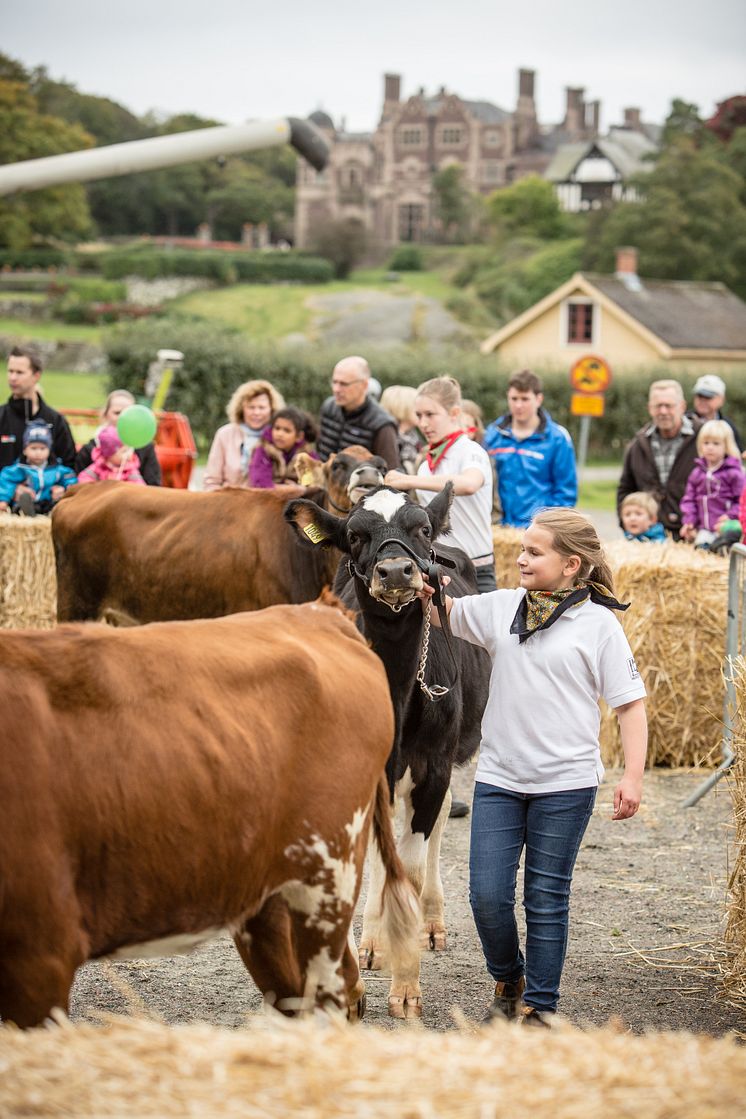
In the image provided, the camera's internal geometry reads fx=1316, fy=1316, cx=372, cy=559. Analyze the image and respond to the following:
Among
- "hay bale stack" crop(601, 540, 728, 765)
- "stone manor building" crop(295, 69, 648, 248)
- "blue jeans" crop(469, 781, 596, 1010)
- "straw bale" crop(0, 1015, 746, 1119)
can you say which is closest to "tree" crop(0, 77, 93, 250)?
"stone manor building" crop(295, 69, 648, 248)

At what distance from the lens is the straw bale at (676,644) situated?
9.02 m

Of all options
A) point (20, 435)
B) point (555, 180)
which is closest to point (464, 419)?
point (20, 435)

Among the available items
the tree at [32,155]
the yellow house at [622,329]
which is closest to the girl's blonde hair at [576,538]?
the yellow house at [622,329]

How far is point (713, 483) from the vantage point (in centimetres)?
1041

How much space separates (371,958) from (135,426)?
551cm

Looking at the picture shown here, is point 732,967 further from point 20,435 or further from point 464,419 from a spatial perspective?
point 20,435

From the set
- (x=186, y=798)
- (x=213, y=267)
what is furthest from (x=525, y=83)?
(x=186, y=798)

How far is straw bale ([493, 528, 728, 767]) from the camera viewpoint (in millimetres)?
9023

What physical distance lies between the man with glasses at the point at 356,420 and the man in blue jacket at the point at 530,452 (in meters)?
0.73

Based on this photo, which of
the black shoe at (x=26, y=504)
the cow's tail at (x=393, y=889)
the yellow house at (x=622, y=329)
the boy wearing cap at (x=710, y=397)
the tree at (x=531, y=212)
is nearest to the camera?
the cow's tail at (x=393, y=889)

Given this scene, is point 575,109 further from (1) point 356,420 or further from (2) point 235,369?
(1) point 356,420

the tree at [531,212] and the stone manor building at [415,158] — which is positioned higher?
the stone manor building at [415,158]

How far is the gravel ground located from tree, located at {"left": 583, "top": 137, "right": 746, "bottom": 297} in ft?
218

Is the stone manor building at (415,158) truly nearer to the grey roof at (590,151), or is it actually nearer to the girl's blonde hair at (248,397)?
the grey roof at (590,151)
